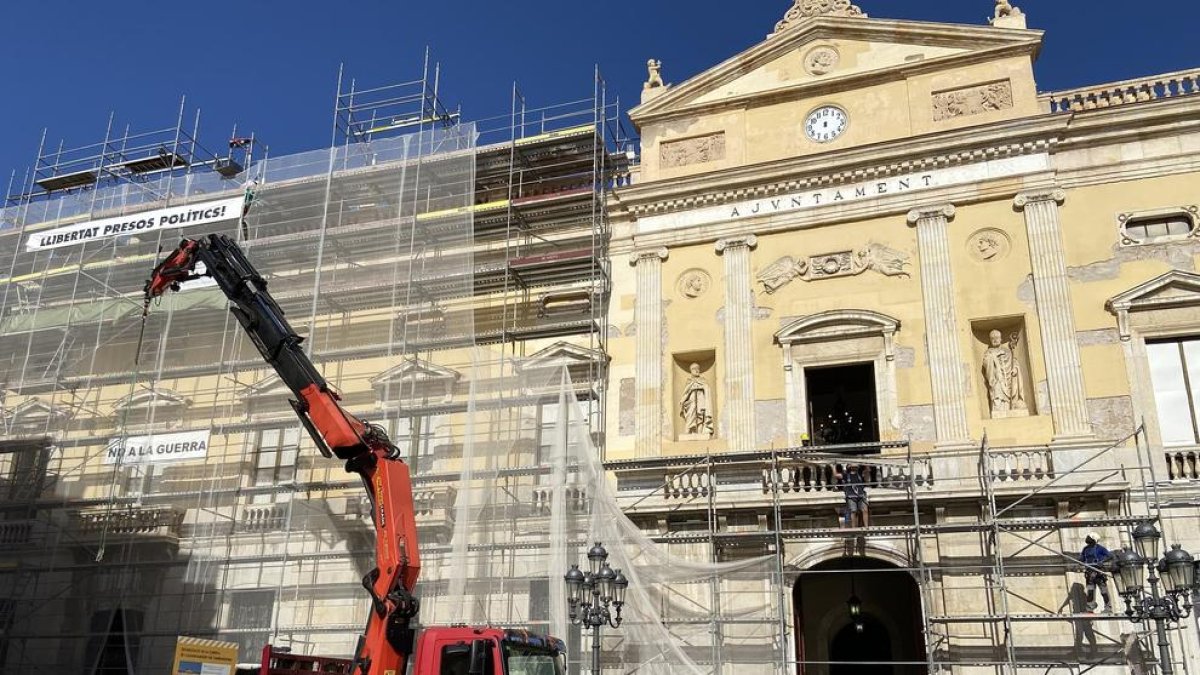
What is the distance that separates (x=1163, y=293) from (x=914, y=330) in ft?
12.1

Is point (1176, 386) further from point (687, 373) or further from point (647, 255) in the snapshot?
point (647, 255)

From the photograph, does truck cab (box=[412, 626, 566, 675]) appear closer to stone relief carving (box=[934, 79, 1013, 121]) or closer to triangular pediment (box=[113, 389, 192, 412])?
triangular pediment (box=[113, 389, 192, 412])

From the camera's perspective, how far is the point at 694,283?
18625 mm

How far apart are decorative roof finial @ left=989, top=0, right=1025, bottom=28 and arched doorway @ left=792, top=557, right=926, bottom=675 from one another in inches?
384

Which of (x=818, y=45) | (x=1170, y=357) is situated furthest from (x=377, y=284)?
(x=1170, y=357)

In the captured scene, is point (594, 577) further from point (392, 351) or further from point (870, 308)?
point (870, 308)

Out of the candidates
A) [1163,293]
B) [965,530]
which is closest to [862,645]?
[965,530]

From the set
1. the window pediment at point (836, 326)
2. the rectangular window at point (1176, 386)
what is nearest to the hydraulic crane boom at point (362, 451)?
the window pediment at point (836, 326)

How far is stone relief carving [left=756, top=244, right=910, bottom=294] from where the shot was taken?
1738cm

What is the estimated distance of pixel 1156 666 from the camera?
13820 mm

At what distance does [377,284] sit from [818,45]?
937cm

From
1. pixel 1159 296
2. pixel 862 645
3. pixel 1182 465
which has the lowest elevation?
pixel 862 645

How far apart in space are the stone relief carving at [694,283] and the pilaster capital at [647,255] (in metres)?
0.55

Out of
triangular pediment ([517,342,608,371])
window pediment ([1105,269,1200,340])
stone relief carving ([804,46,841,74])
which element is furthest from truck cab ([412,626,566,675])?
stone relief carving ([804,46,841,74])
